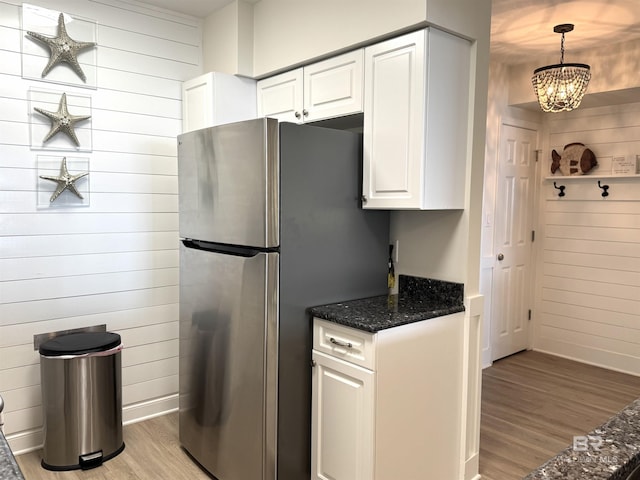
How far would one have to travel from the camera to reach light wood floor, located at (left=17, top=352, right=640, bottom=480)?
8.43 ft

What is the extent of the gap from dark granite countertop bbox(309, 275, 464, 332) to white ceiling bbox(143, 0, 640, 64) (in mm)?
1679

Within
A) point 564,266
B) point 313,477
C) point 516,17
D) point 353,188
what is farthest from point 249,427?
point 564,266

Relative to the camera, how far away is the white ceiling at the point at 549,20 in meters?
2.88

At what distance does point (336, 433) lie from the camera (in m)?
2.15

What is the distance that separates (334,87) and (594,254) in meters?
2.97

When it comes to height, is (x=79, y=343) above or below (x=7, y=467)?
below

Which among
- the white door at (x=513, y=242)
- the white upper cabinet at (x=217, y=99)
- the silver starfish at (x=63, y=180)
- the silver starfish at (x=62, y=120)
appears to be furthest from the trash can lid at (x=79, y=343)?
the white door at (x=513, y=242)

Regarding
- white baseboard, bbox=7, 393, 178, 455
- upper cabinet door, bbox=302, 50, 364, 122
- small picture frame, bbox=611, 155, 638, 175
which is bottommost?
white baseboard, bbox=7, 393, 178, 455

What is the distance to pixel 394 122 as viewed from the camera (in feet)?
7.20

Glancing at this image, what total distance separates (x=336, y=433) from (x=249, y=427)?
40 centimetres

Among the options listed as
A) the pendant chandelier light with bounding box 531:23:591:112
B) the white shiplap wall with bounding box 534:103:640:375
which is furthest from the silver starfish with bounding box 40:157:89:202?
the white shiplap wall with bounding box 534:103:640:375

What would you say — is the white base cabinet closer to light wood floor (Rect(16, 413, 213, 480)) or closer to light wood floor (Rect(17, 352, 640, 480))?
light wood floor (Rect(17, 352, 640, 480))

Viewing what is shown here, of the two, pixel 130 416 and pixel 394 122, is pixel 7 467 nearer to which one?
pixel 394 122

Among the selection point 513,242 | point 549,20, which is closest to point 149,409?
point 513,242
